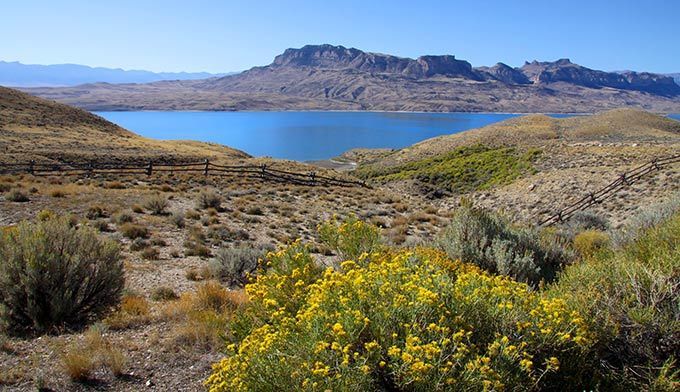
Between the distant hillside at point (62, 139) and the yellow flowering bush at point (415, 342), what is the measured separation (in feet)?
128

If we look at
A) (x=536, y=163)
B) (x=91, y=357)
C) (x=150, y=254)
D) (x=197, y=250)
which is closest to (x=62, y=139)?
(x=197, y=250)

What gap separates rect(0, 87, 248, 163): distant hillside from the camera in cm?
4109

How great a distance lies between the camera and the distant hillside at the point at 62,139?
4109cm

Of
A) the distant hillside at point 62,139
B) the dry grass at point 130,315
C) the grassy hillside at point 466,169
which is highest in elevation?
the dry grass at point 130,315

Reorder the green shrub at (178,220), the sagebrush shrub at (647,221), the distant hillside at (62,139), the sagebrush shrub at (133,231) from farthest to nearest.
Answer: the distant hillside at (62,139) → the green shrub at (178,220) → the sagebrush shrub at (133,231) → the sagebrush shrub at (647,221)

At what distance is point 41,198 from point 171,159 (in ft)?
103

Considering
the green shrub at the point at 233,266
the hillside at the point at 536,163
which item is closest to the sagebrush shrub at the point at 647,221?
the green shrub at the point at 233,266

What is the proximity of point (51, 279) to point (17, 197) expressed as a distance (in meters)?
12.7

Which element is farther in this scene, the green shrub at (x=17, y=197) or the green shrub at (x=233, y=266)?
the green shrub at (x=17, y=197)

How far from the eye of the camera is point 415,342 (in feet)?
11.1

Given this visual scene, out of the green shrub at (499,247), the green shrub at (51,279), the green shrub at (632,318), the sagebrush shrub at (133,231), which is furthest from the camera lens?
the sagebrush shrub at (133,231)

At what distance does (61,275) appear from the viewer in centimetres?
702

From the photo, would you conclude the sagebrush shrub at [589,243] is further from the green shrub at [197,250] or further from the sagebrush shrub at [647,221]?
the green shrub at [197,250]

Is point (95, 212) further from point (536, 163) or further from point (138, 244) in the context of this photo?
point (536, 163)
